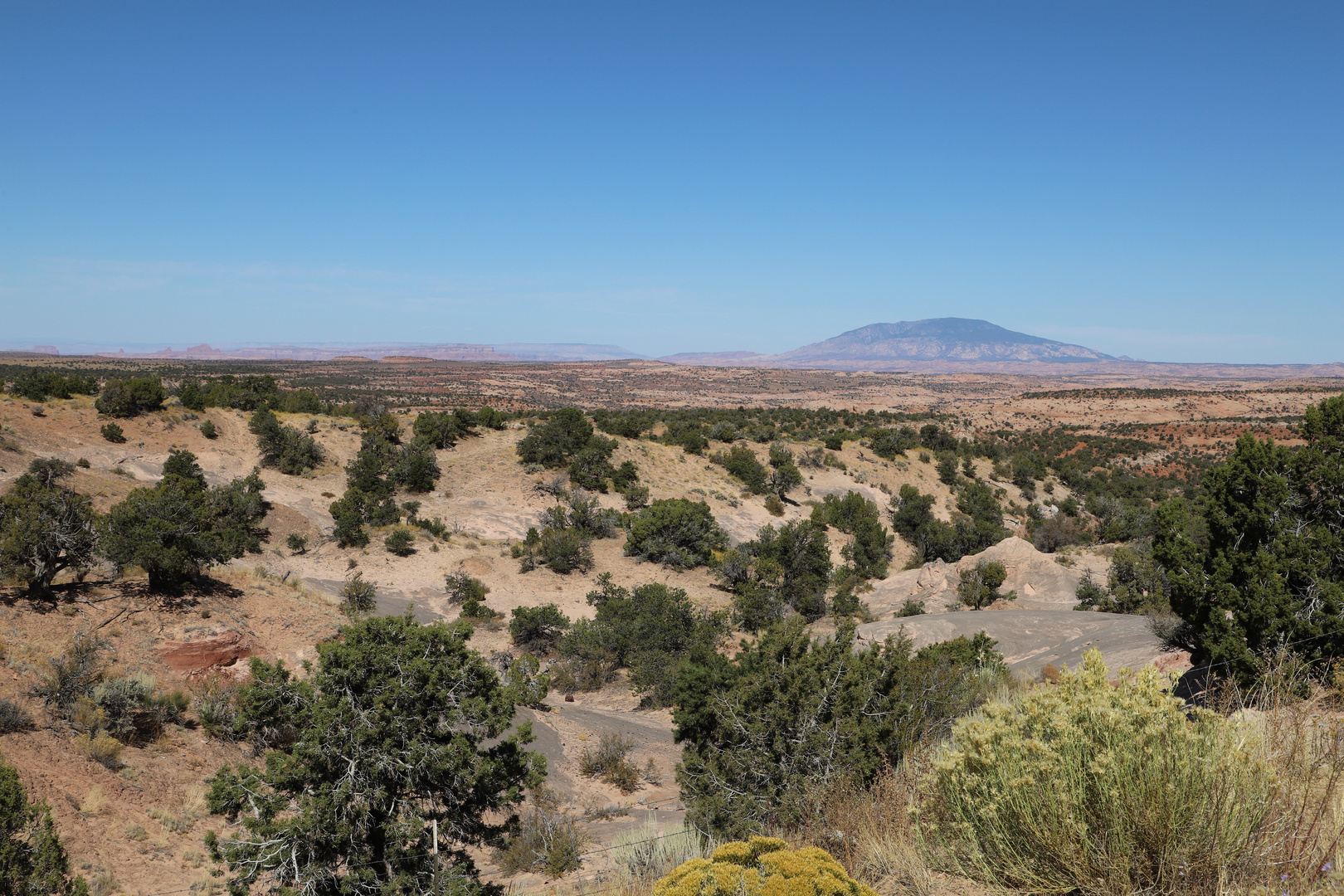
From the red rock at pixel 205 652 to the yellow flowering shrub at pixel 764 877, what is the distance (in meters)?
13.1

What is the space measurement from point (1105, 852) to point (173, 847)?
10937 mm

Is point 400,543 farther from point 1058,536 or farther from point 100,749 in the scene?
point 1058,536

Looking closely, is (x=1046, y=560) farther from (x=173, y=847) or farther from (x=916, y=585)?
(x=173, y=847)

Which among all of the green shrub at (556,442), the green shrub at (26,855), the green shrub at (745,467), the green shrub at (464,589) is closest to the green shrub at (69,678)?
the green shrub at (26,855)

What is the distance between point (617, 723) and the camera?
1658 centimetres

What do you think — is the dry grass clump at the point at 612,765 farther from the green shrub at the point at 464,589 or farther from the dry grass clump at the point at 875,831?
the green shrub at the point at 464,589

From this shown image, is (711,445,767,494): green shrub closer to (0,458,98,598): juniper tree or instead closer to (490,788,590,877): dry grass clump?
(490,788,590,877): dry grass clump

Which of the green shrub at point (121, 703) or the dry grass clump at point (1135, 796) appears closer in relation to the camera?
the dry grass clump at point (1135, 796)

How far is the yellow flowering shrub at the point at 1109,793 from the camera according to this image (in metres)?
3.72

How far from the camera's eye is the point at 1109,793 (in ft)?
12.5

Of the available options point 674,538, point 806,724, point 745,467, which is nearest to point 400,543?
point 674,538

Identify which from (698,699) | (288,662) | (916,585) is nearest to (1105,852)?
(698,699)

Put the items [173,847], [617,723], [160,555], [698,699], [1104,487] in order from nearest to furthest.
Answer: [173,847], [698,699], [160,555], [617,723], [1104,487]

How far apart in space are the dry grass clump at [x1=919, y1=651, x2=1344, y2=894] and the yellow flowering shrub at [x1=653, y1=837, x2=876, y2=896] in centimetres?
81
